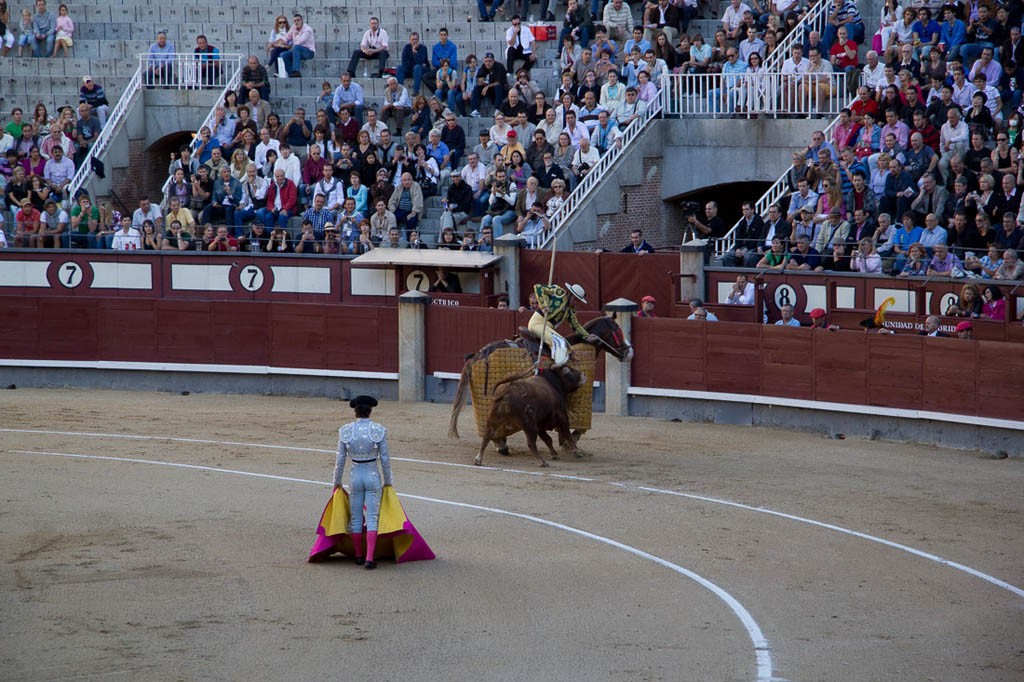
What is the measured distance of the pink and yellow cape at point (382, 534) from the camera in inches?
404

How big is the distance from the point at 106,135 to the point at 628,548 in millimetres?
17164

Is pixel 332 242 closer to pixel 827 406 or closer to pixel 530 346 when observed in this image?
pixel 530 346

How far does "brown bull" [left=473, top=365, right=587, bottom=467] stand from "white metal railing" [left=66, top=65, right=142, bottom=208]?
12041mm

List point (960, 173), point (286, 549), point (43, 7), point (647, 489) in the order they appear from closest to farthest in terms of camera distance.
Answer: point (286, 549)
point (647, 489)
point (960, 173)
point (43, 7)

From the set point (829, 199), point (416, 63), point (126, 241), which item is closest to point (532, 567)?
point (829, 199)

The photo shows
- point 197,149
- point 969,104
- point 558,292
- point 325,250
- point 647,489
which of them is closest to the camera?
point 647,489

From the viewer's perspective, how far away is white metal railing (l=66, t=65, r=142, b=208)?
24656 mm

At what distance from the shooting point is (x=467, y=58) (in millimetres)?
24562

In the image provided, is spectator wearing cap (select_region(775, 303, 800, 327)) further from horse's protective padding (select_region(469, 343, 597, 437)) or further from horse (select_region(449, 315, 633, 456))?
horse's protective padding (select_region(469, 343, 597, 437))

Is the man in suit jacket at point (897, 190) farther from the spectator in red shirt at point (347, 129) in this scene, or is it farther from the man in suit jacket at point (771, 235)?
the spectator in red shirt at point (347, 129)

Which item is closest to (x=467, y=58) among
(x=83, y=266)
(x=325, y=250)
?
(x=325, y=250)

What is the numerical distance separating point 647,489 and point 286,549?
385cm

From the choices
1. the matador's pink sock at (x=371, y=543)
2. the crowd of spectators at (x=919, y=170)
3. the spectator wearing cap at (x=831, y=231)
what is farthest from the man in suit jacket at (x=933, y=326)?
the matador's pink sock at (x=371, y=543)

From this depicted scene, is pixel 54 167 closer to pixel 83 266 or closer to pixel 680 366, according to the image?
pixel 83 266
